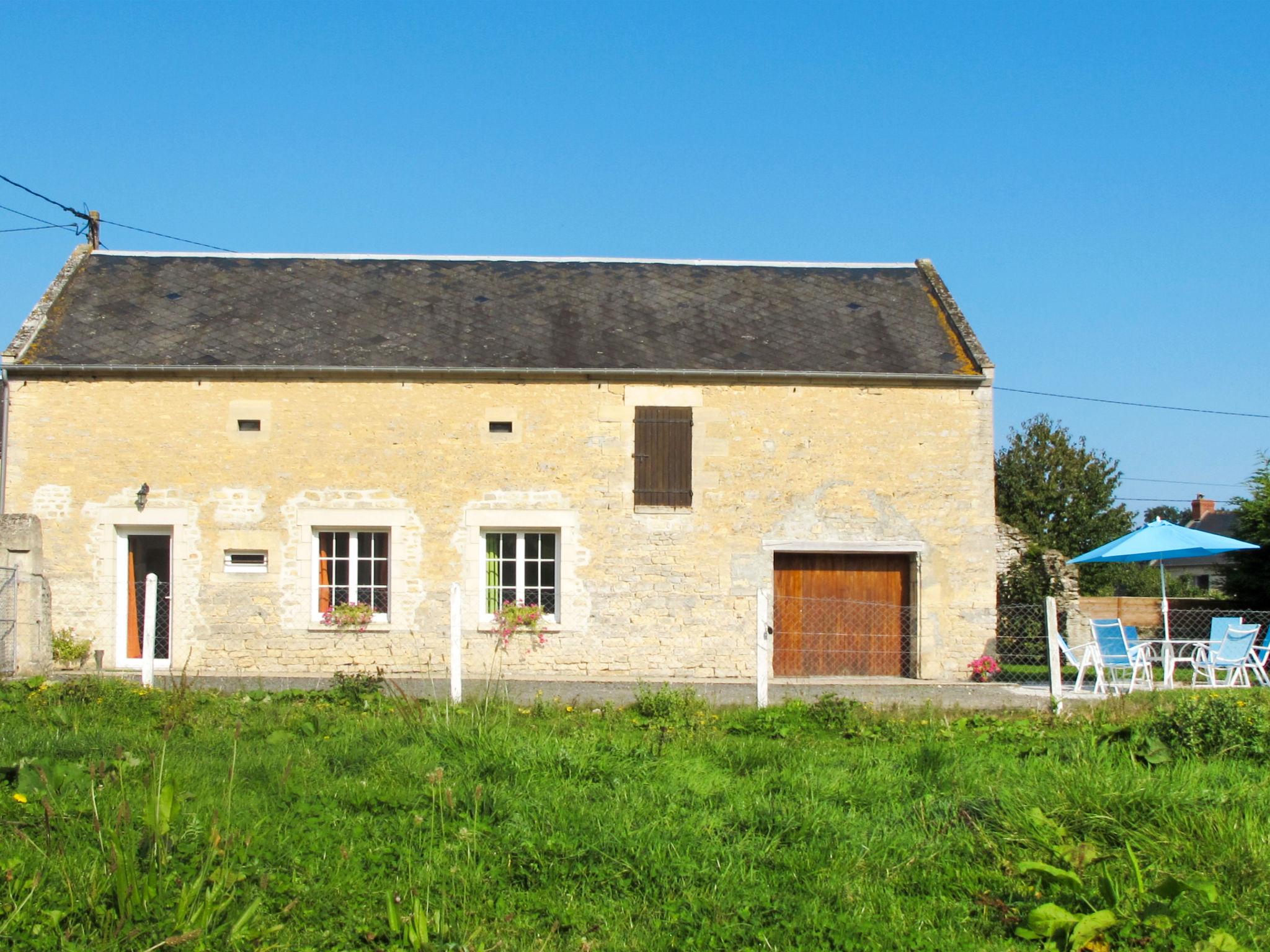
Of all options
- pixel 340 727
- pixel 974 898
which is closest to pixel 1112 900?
pixel 974 898

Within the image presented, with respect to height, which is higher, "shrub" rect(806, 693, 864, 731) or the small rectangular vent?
the small rectangular vent

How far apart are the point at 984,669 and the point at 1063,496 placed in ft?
53.7

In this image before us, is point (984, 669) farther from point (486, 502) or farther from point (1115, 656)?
point (486, 502)

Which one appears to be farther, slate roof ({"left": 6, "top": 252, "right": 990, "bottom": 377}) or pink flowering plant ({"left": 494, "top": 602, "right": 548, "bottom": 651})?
slate roof ({"left": 6, "top": 252, "right": 990, "bottom": 377})

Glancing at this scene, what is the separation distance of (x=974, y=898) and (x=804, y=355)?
9647 mm

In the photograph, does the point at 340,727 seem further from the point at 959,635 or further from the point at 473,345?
the point at 959,635

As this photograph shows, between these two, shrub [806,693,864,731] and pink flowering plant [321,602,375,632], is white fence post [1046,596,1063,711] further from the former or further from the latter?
pink flowering plant [321,602,375,632]

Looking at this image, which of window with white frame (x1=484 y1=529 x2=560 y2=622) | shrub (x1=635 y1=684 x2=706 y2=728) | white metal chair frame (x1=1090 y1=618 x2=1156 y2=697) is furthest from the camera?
window with white frame (x1=484 y1=529 x2=560 y2=622)

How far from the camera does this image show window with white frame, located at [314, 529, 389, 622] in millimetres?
13203

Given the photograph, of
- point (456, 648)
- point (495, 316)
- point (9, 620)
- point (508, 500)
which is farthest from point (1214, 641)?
point (9, 620)

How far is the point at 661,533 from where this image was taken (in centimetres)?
1314

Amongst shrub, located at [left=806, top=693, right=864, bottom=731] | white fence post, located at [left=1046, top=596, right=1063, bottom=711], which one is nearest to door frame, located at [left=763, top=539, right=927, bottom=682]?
white fence post, located at [left=1046, top=596, right=1063, bottom=711]

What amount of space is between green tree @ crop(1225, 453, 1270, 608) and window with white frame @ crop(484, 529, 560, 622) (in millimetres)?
9728

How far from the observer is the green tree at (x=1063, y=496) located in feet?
91.2
